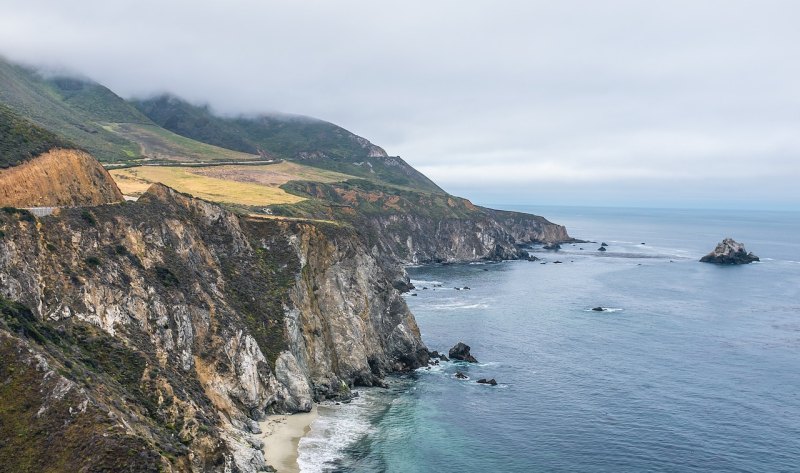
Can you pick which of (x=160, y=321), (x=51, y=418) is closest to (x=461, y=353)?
(x=160, y=321)

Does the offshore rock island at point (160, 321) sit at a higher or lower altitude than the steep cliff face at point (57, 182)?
lower

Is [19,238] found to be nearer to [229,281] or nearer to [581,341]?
[229,281]

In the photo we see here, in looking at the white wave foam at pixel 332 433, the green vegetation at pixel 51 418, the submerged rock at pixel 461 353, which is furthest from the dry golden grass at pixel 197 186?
the green vegetation at pixel 51 418

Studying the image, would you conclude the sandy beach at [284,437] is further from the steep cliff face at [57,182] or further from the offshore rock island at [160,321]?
the steep cliff face at [57,182]

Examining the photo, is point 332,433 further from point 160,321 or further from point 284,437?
point 160,321

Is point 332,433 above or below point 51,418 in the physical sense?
below

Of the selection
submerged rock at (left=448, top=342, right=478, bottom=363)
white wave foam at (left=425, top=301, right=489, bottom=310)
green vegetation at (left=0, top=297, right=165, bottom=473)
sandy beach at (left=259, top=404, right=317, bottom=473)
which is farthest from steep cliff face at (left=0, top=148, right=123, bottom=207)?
white wave foam at (left=425, top=301, right=489, bottom=310)

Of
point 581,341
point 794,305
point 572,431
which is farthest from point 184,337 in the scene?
point 794,305
